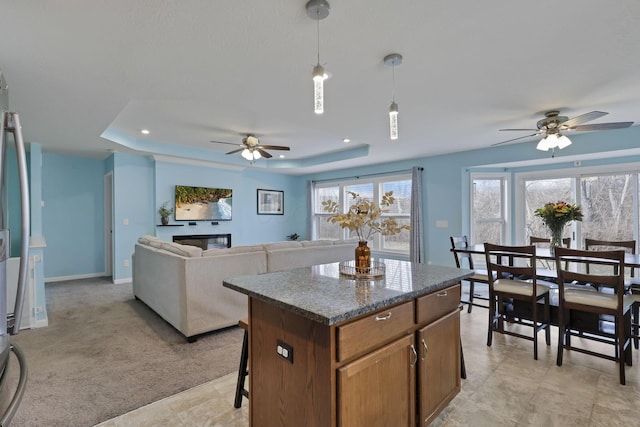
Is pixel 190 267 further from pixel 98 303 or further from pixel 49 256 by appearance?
pixel 49 256

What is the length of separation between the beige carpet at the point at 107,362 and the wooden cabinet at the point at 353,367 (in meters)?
1.10

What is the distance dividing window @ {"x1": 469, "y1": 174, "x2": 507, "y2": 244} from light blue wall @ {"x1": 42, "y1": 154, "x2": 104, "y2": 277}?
6999mm

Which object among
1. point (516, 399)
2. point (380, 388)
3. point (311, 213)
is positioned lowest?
point (516, 399)

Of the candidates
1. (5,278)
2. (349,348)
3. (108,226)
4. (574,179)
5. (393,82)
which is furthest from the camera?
(108,226)

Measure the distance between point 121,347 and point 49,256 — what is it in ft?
13.2

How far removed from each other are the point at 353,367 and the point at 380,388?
10.1 inches

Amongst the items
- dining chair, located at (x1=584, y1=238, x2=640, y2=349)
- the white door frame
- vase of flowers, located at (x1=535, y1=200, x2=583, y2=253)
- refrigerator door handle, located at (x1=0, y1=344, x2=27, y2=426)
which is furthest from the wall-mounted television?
dining chair, located at (x1=584, y1=238, x2=640, y2=349)

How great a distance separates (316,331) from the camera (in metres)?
1.32

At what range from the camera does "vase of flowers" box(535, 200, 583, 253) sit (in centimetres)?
331

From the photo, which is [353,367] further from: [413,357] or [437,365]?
[437,365]

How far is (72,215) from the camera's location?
583 cm

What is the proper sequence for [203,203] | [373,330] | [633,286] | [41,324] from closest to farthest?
[373,330], [633,286], [41,324], [203,203]

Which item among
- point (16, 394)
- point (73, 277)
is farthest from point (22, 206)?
point (73, 277)

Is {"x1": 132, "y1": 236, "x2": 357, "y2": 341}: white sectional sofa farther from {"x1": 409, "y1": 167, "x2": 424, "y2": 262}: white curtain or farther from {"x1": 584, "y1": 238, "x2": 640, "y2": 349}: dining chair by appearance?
{"x1": 584, "y1": 238, "x2": 640, "y2": 349}: dining chair
